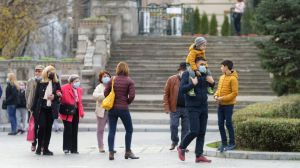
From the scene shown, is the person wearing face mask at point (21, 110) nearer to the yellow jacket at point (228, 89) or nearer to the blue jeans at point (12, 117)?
the blue jeans at point (12, 117)

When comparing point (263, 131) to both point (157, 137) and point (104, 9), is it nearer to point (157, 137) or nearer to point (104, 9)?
point (157, 137)

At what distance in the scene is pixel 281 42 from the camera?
33500 mm

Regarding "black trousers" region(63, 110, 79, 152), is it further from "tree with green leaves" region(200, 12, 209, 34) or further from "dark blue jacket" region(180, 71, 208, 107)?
"tree with green leaves" region(200, 12, 209, 34)

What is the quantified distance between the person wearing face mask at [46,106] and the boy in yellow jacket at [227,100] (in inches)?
138

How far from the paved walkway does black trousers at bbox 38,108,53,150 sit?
333mm

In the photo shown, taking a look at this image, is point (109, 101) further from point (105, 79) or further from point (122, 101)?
point (105, 79)

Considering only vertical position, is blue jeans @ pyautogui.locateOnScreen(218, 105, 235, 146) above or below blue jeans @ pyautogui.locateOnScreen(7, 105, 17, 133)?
above

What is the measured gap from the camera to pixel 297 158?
58.3ft

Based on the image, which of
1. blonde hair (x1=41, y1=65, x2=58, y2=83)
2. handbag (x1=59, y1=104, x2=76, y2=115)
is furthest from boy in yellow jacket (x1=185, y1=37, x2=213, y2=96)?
blonde hair (x1=41, y1=65, x2=58, y2=83)

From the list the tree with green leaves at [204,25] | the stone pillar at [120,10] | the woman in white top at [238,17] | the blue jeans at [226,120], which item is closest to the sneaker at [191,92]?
the blue jeans at [226,120]

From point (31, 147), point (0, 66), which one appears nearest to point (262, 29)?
point (0, 66)

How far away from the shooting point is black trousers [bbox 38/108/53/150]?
64.5 feet

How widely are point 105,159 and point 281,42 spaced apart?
16.3 m

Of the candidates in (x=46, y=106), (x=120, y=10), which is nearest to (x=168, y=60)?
(x=120, y=10)
